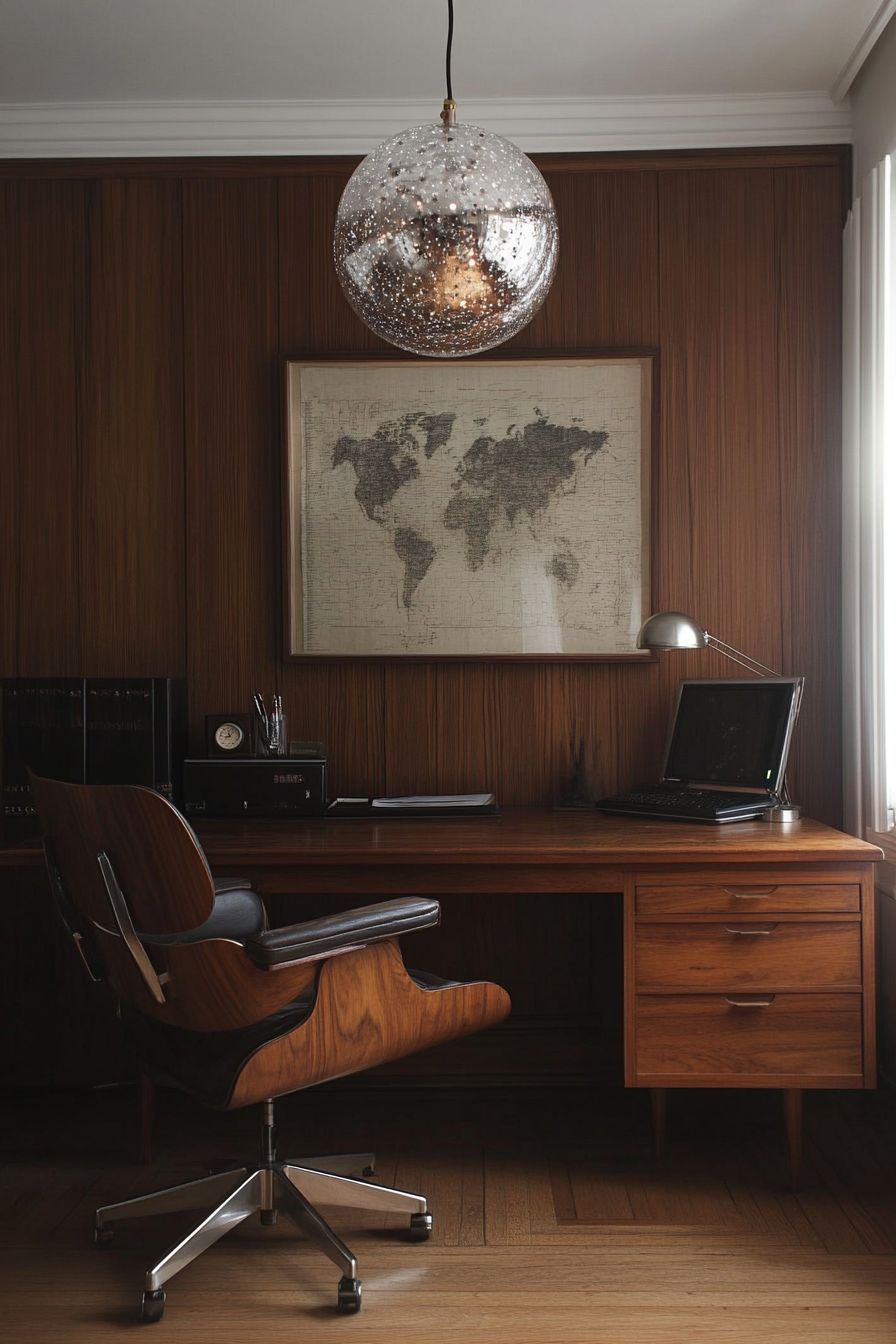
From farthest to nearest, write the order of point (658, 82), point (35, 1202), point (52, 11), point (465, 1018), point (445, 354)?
point (658, 82), point (52, 11), point (35, 1202), point (465, 1018), point (445, 354)

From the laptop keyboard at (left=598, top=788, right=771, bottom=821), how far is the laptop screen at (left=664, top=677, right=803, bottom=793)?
7 cm

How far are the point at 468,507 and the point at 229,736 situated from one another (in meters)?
0.92

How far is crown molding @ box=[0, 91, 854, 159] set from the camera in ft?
9.71

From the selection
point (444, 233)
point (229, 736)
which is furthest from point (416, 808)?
point (444, 233)

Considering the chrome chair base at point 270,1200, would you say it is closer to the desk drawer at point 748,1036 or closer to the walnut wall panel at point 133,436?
the desk drawer at point 748,1036

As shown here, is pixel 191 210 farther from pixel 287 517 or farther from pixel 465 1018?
pixel 465 1018

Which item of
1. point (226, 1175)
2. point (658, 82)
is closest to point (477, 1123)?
point (226, 1175)

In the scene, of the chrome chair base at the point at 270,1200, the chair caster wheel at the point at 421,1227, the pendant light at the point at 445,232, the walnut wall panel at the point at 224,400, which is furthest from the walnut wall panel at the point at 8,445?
the chair caster wheel at the point at 421,1227

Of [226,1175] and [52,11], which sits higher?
[52,11]

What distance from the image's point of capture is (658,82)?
290 cm

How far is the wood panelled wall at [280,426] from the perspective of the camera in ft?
9.77

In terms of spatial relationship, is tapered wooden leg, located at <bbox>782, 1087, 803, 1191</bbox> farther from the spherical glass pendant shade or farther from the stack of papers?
the spherical glass pendant shade

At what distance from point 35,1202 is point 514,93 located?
3032 mm

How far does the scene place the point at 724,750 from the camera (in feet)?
9.25
